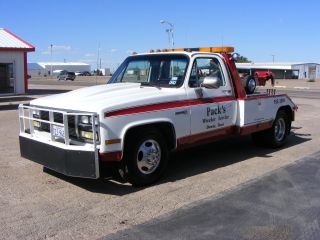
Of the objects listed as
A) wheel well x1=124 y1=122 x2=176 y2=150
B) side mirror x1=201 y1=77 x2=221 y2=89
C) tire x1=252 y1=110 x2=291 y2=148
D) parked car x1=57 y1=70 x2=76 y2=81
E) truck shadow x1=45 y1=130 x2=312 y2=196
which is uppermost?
parked car x1=57 y1=70 x2=76 y2=81

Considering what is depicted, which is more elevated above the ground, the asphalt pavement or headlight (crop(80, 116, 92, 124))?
headlight (crop(80, 116, 92, 124))

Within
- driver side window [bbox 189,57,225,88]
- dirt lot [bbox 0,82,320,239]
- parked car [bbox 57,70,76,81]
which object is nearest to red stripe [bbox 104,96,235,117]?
driver side window [bbox 189,57,225,88]

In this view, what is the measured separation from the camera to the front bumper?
5.73 meters

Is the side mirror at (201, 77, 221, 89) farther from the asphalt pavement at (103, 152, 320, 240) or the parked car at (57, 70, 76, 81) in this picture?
the parked car at (57, 70, 76, 81)

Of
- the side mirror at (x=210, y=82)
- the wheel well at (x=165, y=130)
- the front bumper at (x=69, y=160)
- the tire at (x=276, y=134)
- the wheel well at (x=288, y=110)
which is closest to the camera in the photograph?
the front bumper at (x=69, y=160)

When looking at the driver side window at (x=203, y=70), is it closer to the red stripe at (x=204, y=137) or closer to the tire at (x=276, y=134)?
the red stripe at (x=204, y=137)

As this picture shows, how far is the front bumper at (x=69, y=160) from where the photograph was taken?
573 centimetres

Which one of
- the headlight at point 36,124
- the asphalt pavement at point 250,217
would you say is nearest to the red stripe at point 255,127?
the asphalt pavement at point 250,217

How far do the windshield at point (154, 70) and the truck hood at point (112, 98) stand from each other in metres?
0.27

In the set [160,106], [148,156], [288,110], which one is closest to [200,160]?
[148,156]

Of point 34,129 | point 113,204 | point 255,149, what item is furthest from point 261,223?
point 255,149

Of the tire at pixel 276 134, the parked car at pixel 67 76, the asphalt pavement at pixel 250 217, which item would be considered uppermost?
the parked car at pixel 67 76

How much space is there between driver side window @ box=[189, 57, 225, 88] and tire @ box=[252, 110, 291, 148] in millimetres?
2117

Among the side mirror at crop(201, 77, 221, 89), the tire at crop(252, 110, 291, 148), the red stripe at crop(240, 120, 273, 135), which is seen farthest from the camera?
the tire at crop(252, 110, 291, 148)
